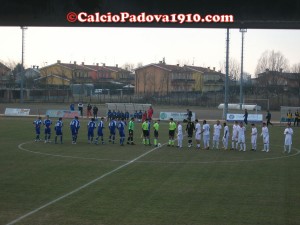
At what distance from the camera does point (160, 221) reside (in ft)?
47.0

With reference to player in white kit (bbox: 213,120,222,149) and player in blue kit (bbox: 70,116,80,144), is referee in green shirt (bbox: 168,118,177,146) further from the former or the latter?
player in blue kit (bbox: 70,116,80,144)

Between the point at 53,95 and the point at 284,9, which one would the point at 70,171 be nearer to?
the point at 284,9

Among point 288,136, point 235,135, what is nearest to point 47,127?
point 235,135

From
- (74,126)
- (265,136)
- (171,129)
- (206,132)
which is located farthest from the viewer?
(74,126)

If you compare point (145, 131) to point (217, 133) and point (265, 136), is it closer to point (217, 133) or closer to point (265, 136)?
point (217, 133)

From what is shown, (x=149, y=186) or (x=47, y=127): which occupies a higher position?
(x=47, y=127)

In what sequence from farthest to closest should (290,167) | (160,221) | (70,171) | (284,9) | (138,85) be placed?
(138,85) → (290,167) → (70,171) → (160,221) → (284,9)

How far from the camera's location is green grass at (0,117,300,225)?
14.9m

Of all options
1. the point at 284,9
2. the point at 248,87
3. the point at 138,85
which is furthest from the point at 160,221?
the point at 138,85

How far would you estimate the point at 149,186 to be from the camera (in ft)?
63.1

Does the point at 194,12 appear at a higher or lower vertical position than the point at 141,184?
higher

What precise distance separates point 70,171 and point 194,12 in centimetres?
1293

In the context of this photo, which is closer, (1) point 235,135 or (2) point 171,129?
(1) point 235,135

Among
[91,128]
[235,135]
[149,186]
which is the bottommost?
[149,186]
